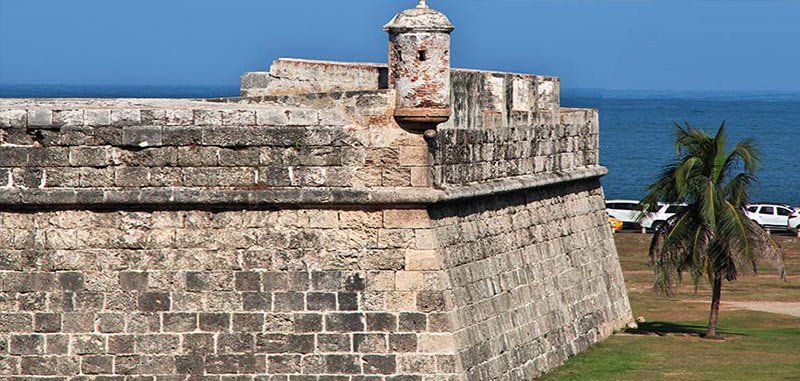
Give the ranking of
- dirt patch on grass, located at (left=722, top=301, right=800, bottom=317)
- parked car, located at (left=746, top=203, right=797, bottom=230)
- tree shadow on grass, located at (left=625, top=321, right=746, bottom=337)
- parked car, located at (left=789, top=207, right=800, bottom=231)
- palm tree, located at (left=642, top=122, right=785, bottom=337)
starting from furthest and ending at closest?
parked car, located at (left=746, top=203, right=797, bottom=230) < parked car, located at (left=789, top=207, right=800, bottom=231) < dirt patch on grass, located at (left=722, top=301, right=800, bottom=317) < tree shadow on grass, located at (left=625, top=321, right=746, bottom=337) < palm tree, located at (left=642, top=122, right=785, bottom=337)

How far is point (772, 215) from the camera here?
50.9 meters

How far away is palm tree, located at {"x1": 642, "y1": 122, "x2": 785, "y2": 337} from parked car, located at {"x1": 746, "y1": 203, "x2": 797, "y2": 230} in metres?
25.5

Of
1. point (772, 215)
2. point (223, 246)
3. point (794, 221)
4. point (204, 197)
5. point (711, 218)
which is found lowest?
point (794, 221)

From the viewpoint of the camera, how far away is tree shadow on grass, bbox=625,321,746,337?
26.0 meters

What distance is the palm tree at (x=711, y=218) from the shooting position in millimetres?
24875

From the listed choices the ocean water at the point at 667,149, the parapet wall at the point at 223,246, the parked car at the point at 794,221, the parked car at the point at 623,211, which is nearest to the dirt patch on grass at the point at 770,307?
the parapet wall at the point at 223,246

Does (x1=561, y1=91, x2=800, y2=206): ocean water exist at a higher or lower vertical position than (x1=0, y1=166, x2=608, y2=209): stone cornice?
higher

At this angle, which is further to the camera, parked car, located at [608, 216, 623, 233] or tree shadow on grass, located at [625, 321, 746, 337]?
parked car, located at [608, 216, 623, 233]

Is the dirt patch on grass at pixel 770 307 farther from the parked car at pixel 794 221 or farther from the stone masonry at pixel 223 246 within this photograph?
the parked car at pixel 794 221

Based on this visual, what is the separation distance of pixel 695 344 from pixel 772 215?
2726cm

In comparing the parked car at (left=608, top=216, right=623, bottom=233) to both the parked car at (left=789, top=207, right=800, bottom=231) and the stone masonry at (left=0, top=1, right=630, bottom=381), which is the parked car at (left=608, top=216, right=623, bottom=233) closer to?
the parked car at (left=789, top=207, right=800, bottom=231)

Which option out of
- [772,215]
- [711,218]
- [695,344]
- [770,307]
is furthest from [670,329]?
[772,215]

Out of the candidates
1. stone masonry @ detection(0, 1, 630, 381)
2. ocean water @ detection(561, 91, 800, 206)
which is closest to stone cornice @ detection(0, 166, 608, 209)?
stone masonry @ detection(0, 1, 630, 381)

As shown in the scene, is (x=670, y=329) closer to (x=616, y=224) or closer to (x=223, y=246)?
(x=223, y=246)
